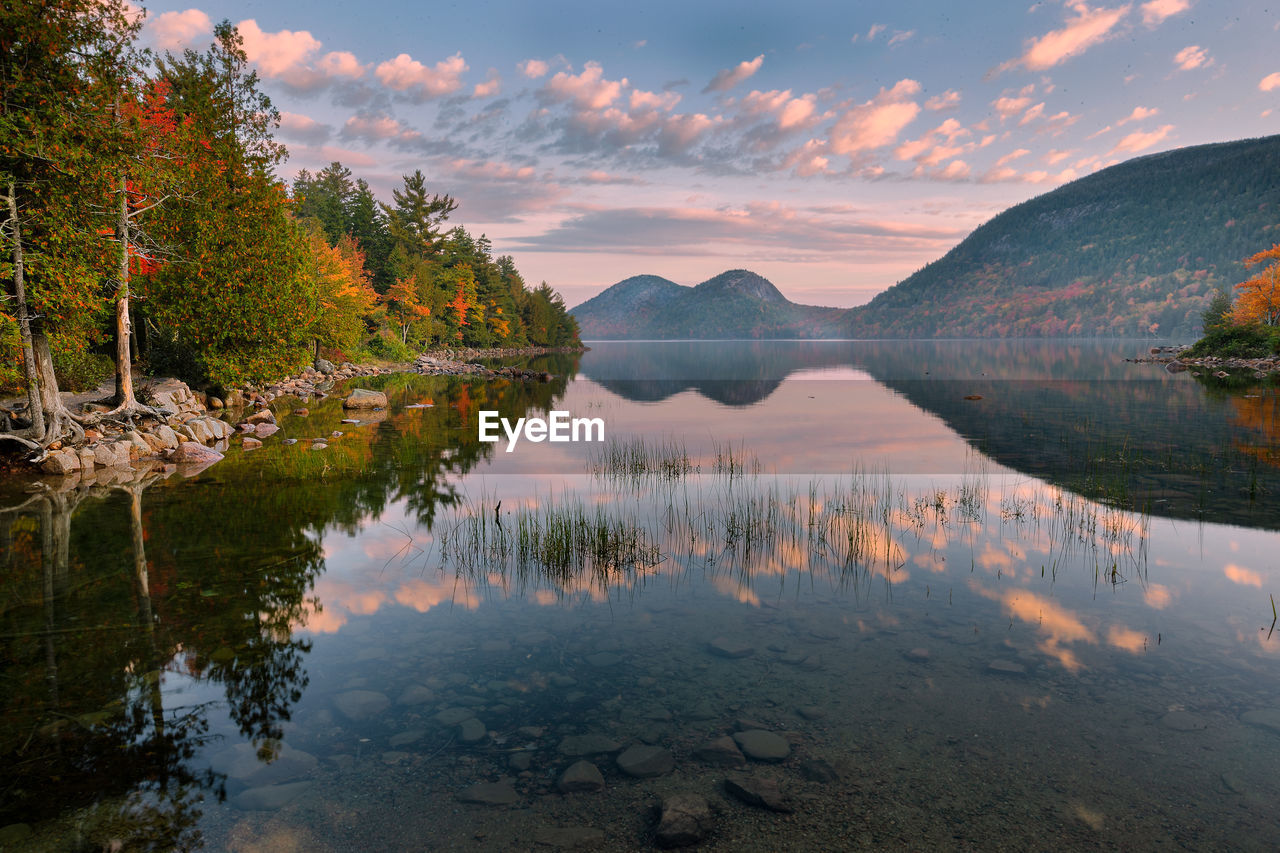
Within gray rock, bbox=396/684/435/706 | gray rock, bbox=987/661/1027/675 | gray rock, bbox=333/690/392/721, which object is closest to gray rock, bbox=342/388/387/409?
gray rock, bbox=333/690/392/721

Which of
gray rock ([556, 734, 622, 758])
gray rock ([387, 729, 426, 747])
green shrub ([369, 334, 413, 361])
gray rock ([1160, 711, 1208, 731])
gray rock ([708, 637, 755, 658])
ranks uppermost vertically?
green shrub ([369, 334, 413, 361])

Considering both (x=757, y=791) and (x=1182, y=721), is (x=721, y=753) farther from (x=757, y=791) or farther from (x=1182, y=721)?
(x=1182, y=721)

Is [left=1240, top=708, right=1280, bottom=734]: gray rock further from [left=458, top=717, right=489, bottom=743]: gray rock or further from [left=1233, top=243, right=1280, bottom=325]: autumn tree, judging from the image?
[left=1233, top=243, right=1280, bottom=325]: autumn tree

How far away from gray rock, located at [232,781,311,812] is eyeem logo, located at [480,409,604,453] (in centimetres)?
2041

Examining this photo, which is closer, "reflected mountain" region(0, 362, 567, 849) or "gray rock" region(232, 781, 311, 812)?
"gray rock" region(232, 781, 311, 812)

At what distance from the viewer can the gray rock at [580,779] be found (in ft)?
20.0

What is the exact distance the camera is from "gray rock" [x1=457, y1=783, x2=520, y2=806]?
5.91m

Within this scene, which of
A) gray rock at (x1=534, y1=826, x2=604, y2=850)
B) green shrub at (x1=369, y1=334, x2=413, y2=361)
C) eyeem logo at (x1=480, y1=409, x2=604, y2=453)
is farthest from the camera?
green shrub at (x1=369, y1=334, x2=413, y2=361)

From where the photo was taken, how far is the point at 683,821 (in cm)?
554

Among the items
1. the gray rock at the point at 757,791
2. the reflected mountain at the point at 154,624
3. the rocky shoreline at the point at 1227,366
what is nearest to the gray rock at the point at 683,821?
the gray rock at the point at 757,791

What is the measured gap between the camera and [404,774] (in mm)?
6316

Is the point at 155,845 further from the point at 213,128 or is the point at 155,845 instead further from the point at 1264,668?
the point at 213,128

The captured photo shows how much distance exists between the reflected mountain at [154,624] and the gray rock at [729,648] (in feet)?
17.2

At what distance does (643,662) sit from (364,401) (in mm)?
35517
